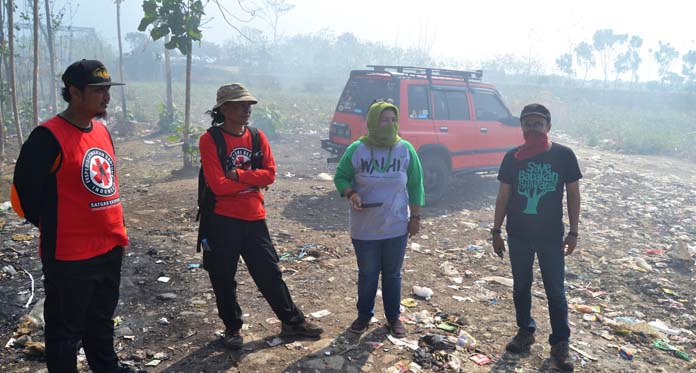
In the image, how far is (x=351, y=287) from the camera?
452 cm

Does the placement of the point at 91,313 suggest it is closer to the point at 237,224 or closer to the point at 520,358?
the point at 237,224

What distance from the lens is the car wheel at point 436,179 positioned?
25.0 ft

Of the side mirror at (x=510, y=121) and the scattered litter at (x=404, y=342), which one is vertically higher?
the side mirror at (x=510, y=121)

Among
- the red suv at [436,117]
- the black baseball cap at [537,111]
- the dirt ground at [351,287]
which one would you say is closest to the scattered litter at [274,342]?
the dirt ground at [351,287]

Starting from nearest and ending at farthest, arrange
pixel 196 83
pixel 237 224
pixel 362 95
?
pixel 237 224, pixel 362 95, pixel 196 83

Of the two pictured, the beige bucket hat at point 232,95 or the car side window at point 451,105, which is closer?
the beige bucket hat at point 232,95

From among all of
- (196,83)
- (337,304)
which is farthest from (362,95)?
(196,83)

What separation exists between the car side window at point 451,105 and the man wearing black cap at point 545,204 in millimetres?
4253

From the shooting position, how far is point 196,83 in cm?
3512

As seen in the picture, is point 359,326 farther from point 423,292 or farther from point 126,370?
point 126,370

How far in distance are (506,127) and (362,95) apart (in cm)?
263

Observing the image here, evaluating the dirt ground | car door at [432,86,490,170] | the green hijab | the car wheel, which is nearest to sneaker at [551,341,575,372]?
the dirt ground

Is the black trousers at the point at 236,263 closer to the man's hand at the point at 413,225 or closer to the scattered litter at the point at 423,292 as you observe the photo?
the man's hand at the point at 413,225

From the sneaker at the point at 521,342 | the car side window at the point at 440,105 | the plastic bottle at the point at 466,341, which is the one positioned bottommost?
the plastic bottle at the point at 466,341
